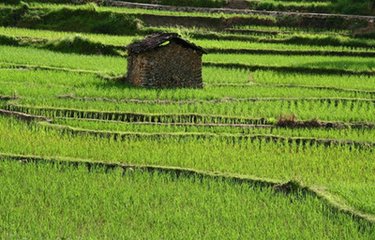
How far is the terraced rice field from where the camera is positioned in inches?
382

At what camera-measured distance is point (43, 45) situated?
24938 mm

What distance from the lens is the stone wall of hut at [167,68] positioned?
19375mm

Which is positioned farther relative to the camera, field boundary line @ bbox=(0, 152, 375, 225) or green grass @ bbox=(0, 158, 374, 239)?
field boundary line @ bbox=(0, 152, 375, 225)

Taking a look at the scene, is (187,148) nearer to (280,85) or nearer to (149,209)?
(149,209)

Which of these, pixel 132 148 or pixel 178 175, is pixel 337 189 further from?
pixel 132 148

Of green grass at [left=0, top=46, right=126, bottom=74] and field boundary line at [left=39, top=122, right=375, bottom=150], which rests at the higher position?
field boundary line at [left=39, top=122, right=375, bottom=150]

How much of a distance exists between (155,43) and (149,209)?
374 inches

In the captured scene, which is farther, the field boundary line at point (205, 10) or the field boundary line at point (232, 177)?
the field boundary line at point (205, 10)

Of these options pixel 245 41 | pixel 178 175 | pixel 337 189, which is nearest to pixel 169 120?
pixel 178 175

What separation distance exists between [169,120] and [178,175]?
3857 mm

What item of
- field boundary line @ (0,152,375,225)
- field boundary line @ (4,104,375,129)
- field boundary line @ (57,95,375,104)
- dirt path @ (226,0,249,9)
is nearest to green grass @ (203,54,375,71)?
field boundary line @ (57,95,375,104)

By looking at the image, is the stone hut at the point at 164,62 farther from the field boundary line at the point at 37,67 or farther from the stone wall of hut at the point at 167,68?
the field boundary line at the point at 37,67

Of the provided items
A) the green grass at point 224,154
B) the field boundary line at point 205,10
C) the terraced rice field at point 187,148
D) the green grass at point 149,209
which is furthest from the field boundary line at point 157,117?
the field boundary line at point 205,10

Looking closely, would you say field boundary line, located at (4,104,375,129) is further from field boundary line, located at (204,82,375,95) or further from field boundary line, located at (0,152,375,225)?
field boundary line, located at (204,82,375,95)
